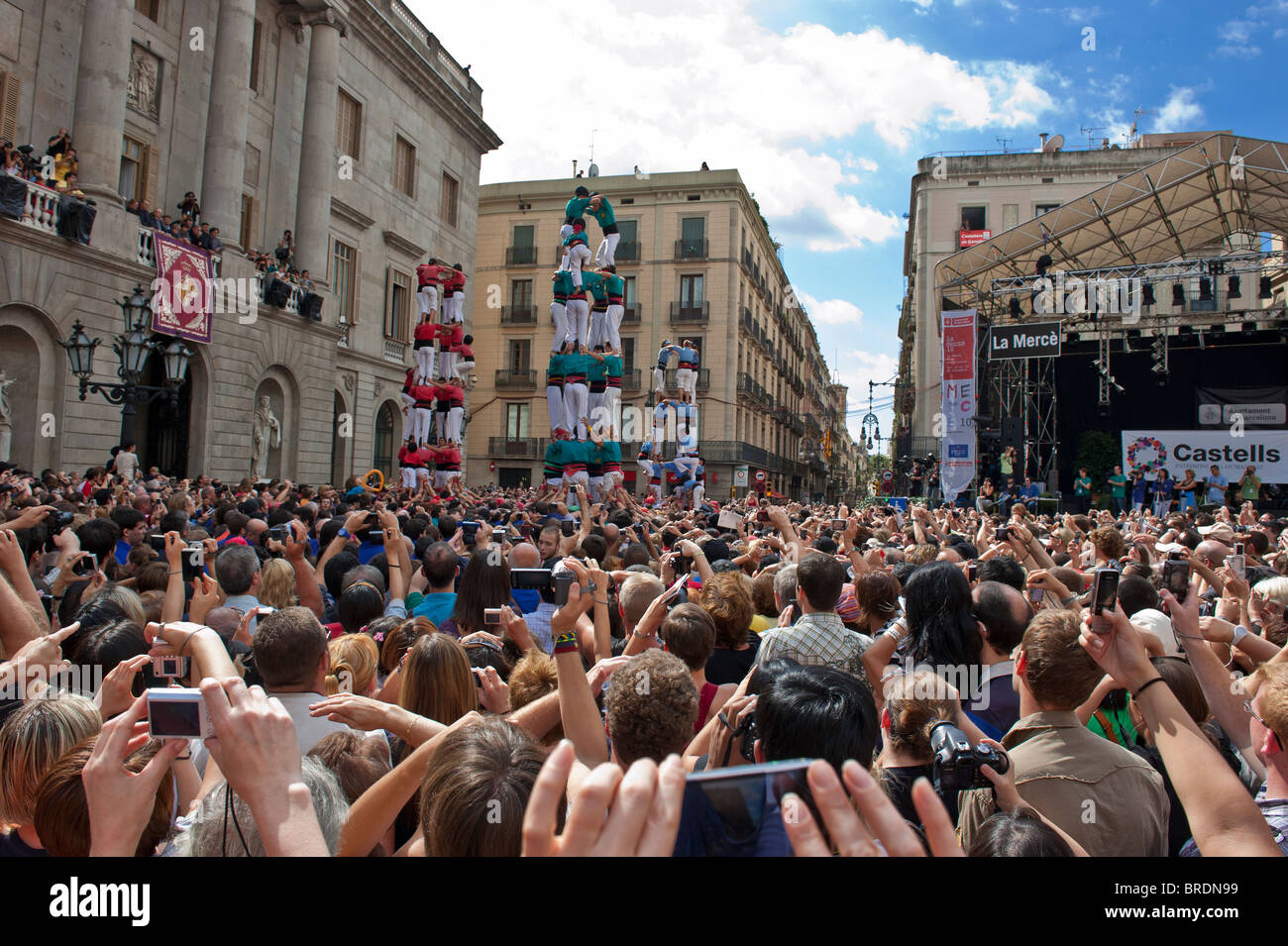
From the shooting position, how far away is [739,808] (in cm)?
127

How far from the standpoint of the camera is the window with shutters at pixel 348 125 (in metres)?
27.3

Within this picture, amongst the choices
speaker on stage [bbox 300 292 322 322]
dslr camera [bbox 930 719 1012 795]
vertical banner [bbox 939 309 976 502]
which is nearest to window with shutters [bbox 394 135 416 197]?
speaker on stage [bbox 300 292 322 322]

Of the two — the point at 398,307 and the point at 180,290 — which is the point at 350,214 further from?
the point at 180,290

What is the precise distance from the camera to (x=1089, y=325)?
959 inches

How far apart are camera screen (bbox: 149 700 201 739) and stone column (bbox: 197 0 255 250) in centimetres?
2155

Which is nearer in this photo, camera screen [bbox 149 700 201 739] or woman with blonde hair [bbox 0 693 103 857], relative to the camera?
camera screen [bbox 149 700 201 739]

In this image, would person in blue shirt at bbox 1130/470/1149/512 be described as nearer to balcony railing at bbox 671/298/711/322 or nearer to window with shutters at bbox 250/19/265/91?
balcony railing at bbox 671/298/711/322

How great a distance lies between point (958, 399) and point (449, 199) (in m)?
23.0

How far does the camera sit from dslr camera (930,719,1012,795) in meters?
2.07

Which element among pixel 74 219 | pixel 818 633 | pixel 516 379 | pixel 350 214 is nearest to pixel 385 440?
pixel 350 214

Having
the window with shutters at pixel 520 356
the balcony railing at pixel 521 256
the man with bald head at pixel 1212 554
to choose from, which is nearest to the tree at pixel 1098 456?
the man with bald head at pixel 1212 554
